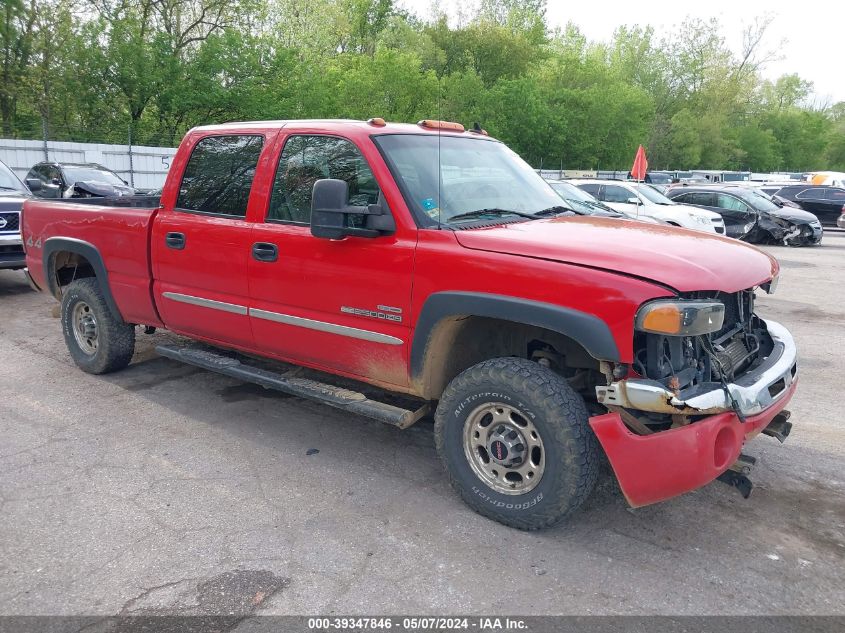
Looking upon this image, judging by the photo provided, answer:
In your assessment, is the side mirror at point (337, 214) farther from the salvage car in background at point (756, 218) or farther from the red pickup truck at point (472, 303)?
the salvage car in background at point (756, 218)

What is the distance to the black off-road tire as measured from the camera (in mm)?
5488

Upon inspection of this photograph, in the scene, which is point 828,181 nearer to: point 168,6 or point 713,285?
point 168,6

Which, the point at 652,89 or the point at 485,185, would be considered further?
the point at 652,89

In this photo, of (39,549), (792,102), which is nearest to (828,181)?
(39,549)

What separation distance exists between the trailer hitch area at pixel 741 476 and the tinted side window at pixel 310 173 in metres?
2.37

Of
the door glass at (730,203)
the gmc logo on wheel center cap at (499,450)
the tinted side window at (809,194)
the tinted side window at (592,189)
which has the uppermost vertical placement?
the tinted side window at (809,194)

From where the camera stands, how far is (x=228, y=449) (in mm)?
4352

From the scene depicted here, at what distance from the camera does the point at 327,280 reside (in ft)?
12.9

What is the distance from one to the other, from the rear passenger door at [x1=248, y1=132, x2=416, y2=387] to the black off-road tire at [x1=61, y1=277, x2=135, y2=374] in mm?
1774

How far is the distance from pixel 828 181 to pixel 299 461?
34.7m

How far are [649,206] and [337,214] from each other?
13358 millimetres

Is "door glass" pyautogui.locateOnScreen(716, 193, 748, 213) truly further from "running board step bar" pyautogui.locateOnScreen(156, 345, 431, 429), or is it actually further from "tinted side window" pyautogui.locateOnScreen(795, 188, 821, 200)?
"running board step bar" pyautogui.locateOnScreen(156, 345, 431, 429)

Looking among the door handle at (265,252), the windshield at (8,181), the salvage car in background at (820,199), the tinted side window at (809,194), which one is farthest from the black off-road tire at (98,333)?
the tinted side window at (809,194)

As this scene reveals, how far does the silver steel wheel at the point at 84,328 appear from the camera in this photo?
572 centimetres
